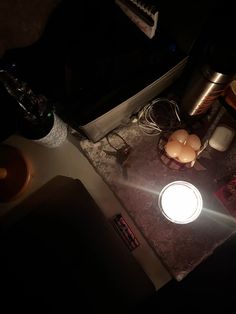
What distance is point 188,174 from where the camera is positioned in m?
0.81

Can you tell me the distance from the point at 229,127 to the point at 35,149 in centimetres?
53

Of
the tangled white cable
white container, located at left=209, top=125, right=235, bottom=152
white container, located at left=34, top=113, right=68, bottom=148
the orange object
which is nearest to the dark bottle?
white container, located at left=34, top=113, right=68, bottom=148

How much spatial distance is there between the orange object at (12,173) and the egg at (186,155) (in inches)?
15.5

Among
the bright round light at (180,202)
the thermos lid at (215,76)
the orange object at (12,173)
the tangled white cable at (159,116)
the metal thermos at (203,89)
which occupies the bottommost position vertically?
the orange object at (12,173)

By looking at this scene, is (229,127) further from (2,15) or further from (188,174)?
(2,15)

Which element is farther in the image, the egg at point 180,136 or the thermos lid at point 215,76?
the egg at point 180,136

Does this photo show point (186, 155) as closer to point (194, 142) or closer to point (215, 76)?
point (194, 142)

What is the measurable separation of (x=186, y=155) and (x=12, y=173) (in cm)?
45

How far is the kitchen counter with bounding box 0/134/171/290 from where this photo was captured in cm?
→ 77

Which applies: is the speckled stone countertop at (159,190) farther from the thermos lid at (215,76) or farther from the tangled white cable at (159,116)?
the thermos lid at (215,76)

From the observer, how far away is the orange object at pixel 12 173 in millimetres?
784

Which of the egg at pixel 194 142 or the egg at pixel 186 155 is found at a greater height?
the egg at pixel 194 142

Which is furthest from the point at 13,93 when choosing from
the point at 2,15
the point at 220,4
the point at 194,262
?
the point at 194,262

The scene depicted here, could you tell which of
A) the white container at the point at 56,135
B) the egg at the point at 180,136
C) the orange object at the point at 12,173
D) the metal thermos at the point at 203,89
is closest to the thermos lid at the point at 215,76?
the metal thermos at the point at 203,89
